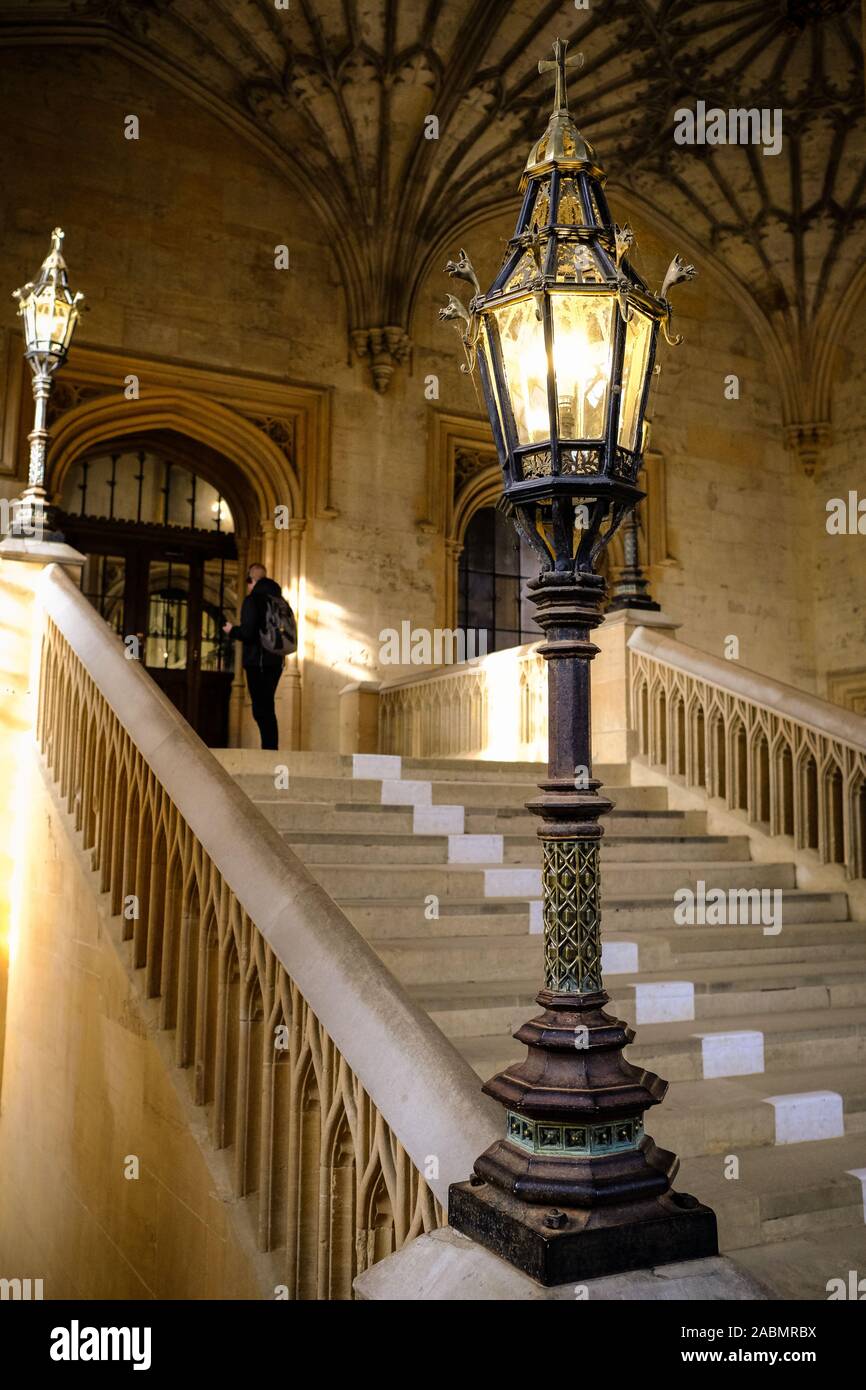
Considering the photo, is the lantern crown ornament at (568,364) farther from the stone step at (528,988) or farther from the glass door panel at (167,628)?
the glass door panel at (167,628)

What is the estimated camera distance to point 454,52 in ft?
34.2

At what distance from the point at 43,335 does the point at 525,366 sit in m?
4.71

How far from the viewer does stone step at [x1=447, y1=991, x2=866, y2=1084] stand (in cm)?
347

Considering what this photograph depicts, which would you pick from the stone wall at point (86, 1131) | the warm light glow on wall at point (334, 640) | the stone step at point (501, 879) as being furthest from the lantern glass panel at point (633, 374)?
the warm light glow on wall at point (334, 640)

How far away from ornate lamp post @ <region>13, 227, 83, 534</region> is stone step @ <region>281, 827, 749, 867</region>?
239cm

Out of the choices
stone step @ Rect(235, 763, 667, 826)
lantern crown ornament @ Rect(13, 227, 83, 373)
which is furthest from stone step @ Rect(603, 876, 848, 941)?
lantern crown ornament @ Rect(13, 227, 83, 373)

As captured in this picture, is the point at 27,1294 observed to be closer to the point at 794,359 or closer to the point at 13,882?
the point at 13,882

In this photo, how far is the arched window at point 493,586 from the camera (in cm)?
1235

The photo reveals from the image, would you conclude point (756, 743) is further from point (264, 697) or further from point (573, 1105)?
point (573, 1105)

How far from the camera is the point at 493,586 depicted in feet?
41.1

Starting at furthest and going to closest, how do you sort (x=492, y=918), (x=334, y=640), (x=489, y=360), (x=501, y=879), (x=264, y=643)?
(x=334, y=640)
(x=264, y=643)
(x=501, y=879)
(x=492, y=918)
(x=489, y=360)

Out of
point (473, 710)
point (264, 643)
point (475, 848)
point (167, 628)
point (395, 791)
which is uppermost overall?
point (167, 628)

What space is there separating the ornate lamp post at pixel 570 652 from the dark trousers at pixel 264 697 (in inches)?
216

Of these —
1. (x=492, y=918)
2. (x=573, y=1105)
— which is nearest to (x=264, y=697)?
(x=492, y=918)
